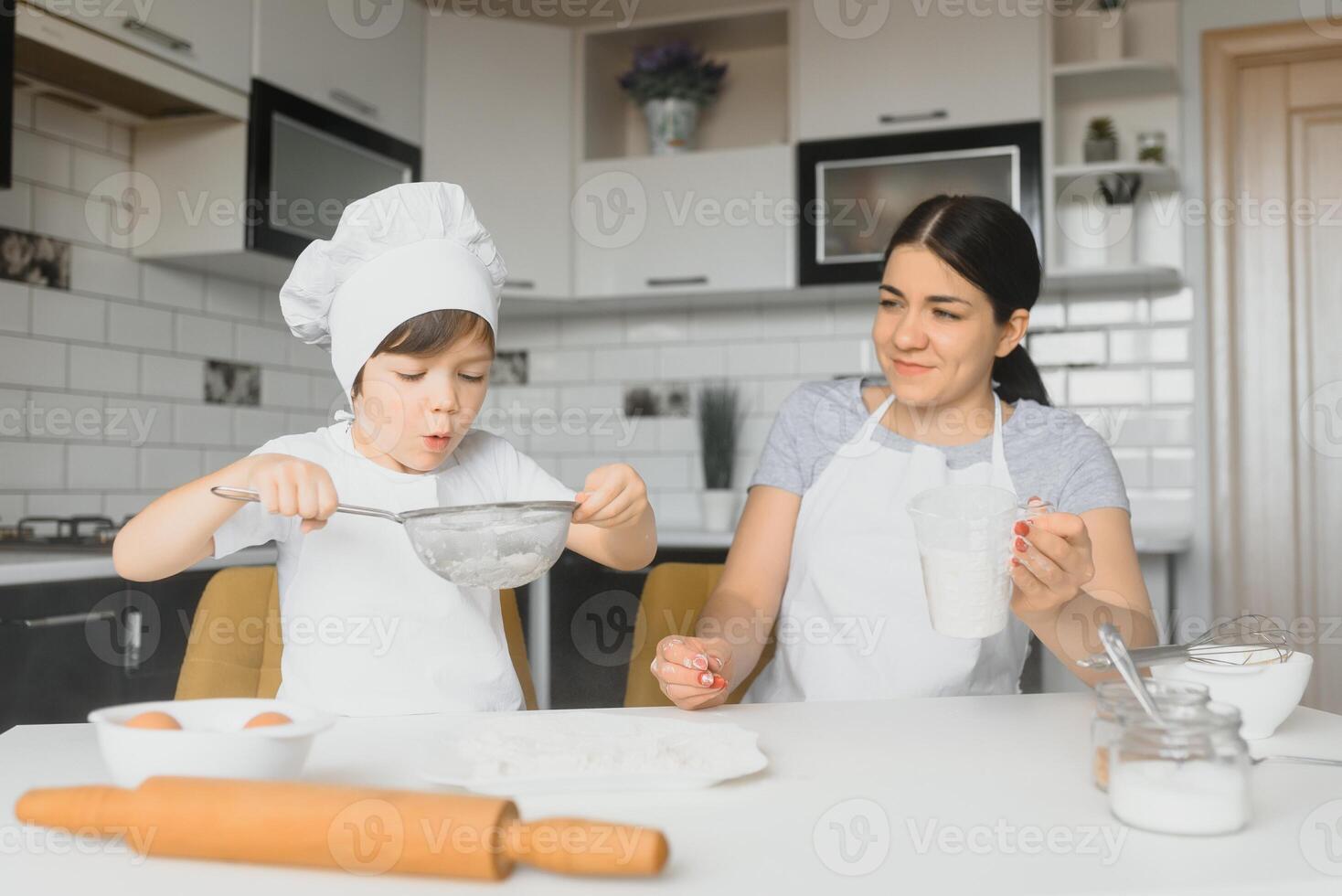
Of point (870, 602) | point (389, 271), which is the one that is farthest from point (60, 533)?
point (870, 602)

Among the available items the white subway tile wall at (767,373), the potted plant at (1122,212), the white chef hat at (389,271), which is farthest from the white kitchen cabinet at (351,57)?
the potted plant at (1122,212)

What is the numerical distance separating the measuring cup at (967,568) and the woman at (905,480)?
0.42 m

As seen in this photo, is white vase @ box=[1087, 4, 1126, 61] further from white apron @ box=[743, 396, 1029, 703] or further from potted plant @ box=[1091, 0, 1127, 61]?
white apron @ box=[743, 396, 1029, 703]

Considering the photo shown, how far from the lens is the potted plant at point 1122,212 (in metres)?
3.15

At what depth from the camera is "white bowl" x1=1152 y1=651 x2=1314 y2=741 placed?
1069mm

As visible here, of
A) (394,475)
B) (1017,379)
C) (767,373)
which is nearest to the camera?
(394,475)

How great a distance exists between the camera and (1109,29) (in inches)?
124

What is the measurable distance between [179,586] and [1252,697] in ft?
6.33

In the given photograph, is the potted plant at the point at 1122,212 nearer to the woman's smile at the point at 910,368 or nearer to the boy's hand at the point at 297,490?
the woman's smile at the point at 910,368

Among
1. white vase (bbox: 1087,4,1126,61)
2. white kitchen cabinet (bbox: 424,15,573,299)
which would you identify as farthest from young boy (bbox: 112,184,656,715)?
white vase (bbox: 1087,4,1126,61)

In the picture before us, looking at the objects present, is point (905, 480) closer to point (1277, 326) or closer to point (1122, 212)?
point (1122, 212)

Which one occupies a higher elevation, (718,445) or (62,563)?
(718,445)

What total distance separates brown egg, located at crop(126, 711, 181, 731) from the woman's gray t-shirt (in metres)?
1.08

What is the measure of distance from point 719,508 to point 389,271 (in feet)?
6.67
